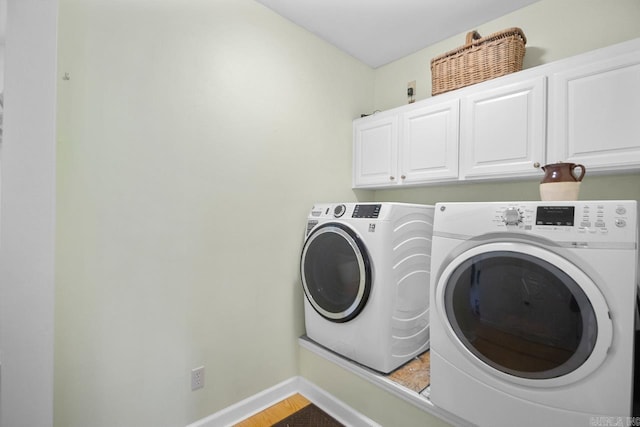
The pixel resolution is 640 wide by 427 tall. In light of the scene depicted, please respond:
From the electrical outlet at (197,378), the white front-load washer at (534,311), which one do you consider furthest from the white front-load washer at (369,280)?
the electrical outlet at (197,378)

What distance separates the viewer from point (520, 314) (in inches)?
44.9

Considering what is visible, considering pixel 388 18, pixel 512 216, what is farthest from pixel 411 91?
pixel 512 216

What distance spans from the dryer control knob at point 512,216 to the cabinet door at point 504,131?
57cm

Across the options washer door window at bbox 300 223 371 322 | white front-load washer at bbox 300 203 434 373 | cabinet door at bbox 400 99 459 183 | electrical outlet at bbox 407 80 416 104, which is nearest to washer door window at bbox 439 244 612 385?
white front-load washer at bbox 300 203 434 373

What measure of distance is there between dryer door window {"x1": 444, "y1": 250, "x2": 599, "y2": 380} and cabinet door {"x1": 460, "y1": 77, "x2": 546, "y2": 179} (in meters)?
0.70

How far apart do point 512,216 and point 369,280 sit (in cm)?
74

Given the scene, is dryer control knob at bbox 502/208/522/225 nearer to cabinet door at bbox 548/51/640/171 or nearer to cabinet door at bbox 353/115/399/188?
cabinet door at bbox 548/51/640/171

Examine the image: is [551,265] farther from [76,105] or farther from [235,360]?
[76,105]

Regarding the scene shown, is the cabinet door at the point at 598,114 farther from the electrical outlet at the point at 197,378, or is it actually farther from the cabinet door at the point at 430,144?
the electrical outlet at the point at 197,378

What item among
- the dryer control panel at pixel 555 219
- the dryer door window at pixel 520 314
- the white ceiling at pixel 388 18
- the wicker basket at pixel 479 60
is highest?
the white ceiling at pixel 388 18

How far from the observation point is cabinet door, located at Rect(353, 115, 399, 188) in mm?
2137

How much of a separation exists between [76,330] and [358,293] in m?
1.32

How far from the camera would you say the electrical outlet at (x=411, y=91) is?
222 cm

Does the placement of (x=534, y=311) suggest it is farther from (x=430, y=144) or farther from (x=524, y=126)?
(x=430, y=144)
